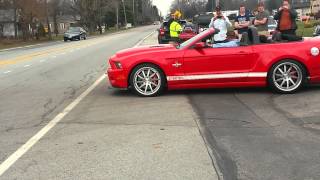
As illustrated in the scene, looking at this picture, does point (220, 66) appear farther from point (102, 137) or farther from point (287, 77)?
point (102, 137)

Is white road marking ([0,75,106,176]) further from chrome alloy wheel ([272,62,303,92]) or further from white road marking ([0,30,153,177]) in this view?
chrome alloy wheel ([272,62,303,92])

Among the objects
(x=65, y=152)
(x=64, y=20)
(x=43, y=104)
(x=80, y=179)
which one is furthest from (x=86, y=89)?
(x=64, y=20)

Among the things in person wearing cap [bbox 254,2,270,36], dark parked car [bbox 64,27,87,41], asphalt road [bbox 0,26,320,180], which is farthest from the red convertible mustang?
dark parked car [bbox 64,27,87,41]

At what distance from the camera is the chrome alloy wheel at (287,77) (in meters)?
10.0

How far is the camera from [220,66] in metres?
10.1

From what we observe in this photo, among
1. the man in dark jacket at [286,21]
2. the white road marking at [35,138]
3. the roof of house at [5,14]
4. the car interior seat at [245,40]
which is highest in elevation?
the roof of house at [5,14]

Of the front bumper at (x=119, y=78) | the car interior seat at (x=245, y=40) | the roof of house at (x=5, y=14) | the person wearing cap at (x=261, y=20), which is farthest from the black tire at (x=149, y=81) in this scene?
the roof of house at (x=5, y=14)

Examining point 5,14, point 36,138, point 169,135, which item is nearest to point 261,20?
point 169,135

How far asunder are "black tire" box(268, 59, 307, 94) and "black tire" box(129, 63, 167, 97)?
2012mm

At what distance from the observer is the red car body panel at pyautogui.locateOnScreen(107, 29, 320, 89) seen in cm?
1001

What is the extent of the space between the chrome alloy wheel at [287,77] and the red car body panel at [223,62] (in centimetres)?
14

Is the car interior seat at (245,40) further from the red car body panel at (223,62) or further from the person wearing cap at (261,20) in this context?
the person wearing cap at (261,20)

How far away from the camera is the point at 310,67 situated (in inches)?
Result: 394

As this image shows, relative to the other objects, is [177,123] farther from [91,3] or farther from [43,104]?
[91,3]
